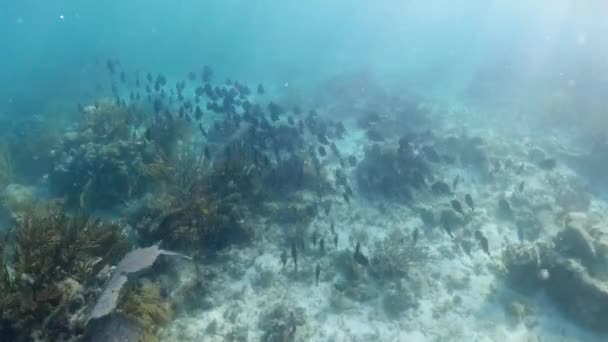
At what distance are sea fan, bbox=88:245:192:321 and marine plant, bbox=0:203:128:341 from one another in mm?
769

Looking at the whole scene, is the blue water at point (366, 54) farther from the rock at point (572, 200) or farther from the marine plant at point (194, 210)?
the marine plant at point (194, 210)

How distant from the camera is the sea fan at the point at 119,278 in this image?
580cm

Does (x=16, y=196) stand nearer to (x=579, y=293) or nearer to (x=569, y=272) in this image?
(x=569, y=272)

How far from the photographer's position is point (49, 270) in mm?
6828

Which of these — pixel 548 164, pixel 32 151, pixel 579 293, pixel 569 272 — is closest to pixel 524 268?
pixel 569 272

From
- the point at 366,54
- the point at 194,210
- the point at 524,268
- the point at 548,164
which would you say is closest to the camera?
the point at 194,210

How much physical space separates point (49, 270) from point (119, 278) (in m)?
1.40

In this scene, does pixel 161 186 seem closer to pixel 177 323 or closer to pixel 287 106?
pixel 177 323

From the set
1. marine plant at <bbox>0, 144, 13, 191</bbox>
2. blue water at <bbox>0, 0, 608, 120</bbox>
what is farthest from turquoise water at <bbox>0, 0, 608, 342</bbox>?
blue water at <bbox>0, 0, 608, 120</bbox>

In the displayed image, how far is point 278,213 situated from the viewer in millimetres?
11727

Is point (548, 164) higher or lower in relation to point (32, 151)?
lower

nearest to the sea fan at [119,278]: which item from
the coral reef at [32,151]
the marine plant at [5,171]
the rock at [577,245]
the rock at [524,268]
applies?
the rock at [524,268]

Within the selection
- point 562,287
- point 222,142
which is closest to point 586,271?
point 562,287

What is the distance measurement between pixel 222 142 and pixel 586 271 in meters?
12.1
